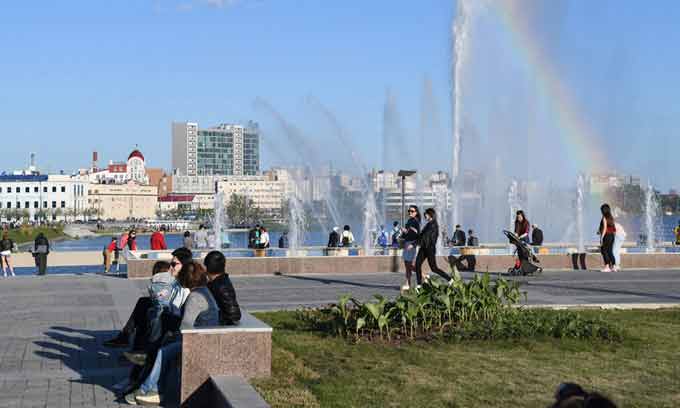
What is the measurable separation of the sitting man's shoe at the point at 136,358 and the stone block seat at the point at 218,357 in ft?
2.94

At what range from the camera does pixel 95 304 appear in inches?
579

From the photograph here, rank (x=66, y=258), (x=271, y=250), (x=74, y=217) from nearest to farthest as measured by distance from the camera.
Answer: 1. (x=271, y=250)
2. (x=66, y=258)
3. (x=74, y=217)

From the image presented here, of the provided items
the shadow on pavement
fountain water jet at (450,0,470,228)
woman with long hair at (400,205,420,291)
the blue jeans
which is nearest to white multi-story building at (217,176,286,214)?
fountain water jet at (450,0,470,228)

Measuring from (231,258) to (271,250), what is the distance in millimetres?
1015

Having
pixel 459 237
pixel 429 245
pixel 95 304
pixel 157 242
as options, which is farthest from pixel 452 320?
pixel 459 237

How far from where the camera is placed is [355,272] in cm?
2142

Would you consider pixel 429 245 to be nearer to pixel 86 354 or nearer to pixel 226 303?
pixel 86 354

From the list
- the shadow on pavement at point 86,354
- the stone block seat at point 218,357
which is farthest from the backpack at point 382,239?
the stone block seat at point 218,357

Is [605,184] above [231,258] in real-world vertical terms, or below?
above

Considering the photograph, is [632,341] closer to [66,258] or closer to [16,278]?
[16,278]

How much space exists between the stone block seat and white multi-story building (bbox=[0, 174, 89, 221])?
153 m

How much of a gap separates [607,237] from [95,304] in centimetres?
1168

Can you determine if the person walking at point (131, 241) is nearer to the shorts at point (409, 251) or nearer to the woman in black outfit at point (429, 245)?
the shorts at point (409, 251)

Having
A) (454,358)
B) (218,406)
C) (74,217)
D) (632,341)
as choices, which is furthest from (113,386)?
(74,217)
